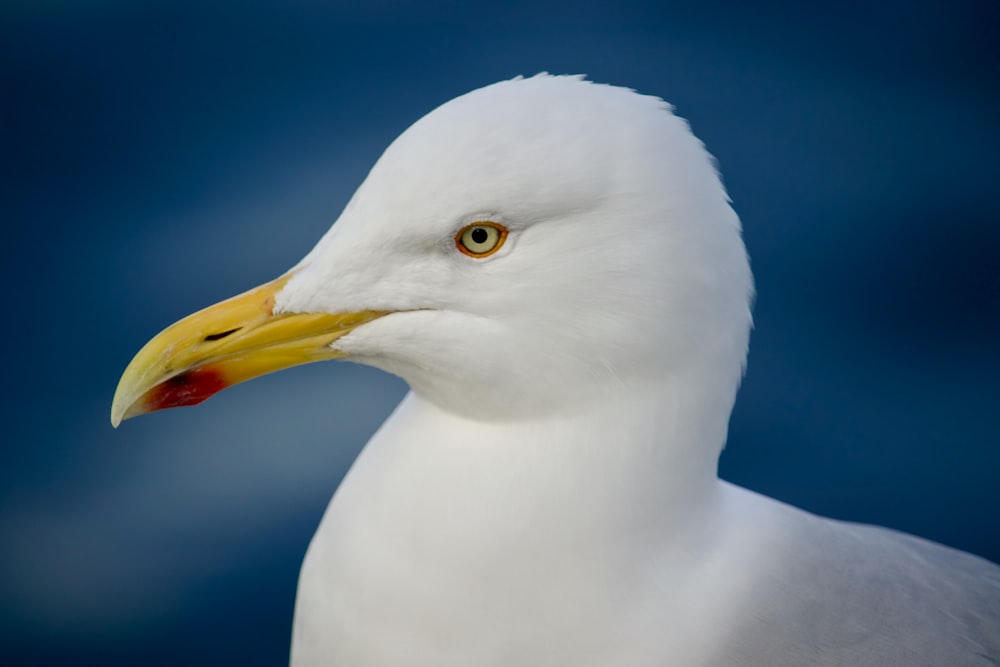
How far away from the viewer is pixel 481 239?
42.6 inches

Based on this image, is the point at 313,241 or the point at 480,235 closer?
the point at 480,235

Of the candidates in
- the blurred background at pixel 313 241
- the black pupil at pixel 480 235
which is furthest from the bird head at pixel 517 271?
the blurred background at pixel 313 241

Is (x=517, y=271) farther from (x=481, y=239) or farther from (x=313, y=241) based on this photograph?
(x=313, y=241)

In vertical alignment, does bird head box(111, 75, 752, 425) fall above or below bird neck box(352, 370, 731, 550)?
above

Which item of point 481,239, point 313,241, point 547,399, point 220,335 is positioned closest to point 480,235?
point 481,239

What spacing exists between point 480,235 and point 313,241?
124 centimetres

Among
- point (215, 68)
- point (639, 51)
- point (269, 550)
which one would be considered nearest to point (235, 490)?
point (269, 550)

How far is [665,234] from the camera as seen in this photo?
1077 millimetres

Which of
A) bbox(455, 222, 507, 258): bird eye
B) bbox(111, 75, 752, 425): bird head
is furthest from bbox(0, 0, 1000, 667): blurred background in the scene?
bbox(455, 222, 507, 258): bird eye

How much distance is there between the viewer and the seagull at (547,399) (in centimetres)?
108

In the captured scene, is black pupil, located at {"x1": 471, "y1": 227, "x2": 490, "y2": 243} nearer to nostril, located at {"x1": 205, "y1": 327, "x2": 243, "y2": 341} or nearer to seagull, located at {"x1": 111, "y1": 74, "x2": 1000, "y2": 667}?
seagull, located at {"x1": 111, "y1": 74, "x2": 1000, "y2": 667}

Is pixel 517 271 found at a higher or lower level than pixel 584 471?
higher

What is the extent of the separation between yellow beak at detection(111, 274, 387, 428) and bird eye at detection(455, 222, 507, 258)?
0.37 feet

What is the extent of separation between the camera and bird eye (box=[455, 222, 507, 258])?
1.08 meters
